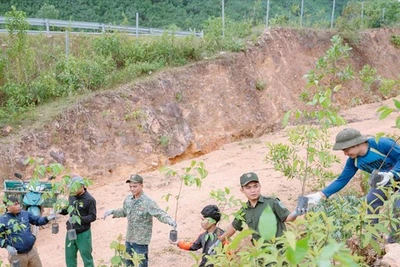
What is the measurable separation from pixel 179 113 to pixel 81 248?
6418mm

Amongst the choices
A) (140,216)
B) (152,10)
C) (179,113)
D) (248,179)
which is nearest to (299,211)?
(248,179)

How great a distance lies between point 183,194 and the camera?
796cm

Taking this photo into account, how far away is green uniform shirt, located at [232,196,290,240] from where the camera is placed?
3.28 metres

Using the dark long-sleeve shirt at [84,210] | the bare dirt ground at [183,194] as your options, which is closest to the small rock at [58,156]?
the bare dirt ground at [183,194]


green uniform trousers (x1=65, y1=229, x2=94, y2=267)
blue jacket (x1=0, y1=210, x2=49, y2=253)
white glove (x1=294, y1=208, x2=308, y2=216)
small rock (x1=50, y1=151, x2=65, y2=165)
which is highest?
white glove (x1=294, y1=208, x2=308, y2=216)

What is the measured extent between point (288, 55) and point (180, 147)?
5.95 metres

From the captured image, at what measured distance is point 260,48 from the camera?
13.8 m

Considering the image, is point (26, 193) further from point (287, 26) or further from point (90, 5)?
point (90, 5)

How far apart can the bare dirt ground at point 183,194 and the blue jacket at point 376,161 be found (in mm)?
2300

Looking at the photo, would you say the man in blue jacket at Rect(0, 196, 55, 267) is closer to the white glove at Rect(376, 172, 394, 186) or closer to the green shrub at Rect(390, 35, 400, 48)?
the white glove at Rect(376, 172, 394, 186)

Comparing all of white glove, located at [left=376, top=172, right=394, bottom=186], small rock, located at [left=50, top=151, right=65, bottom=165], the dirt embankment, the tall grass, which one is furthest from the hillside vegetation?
white glove, located at [left=376, top=172, right=394, bottom=186]

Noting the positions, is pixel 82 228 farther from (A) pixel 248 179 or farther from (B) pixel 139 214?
(A) pixel 248 179

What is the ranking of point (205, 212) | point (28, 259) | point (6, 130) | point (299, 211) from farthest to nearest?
point (6, 130) → point (28, 259) → point (205, 212) → point (299, 211)

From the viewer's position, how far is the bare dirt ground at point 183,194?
5.98 metres
